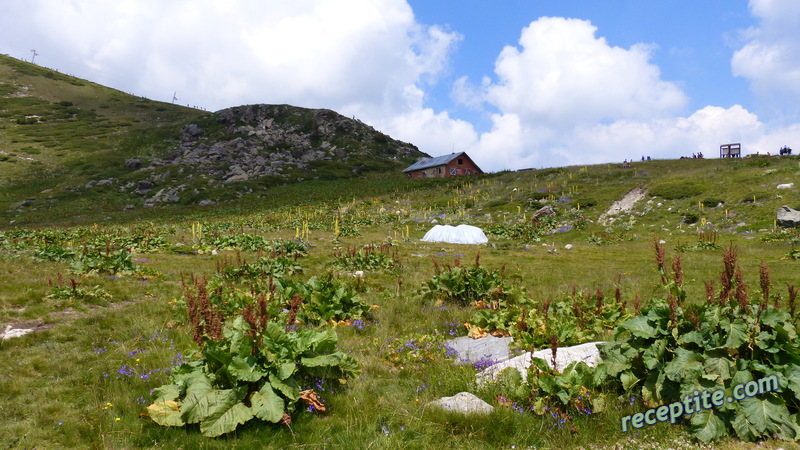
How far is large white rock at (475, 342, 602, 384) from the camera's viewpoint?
16.6 ft

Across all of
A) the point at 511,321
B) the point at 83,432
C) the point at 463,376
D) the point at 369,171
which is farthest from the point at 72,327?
the point at 369,171

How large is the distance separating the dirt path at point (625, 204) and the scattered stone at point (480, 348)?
31753 millimetres

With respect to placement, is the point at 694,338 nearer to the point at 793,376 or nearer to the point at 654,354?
the point at 654,354

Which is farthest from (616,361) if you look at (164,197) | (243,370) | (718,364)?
(164,197)

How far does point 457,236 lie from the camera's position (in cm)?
2767

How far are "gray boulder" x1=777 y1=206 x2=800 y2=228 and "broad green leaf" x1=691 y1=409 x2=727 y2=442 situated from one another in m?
28.5

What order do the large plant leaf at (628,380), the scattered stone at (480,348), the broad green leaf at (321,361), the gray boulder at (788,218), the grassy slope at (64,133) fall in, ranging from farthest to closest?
the grassy slope at (64,133) → the gray boulder at (788,218) → the scattered stone at (480,348) → the broad green leaf at (321,361) → the large plant leaf at (628,380)

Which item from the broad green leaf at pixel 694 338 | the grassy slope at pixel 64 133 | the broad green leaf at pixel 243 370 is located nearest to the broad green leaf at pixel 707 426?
the broad green leaf at pixel 694 338

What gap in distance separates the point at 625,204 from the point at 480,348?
37495 mm

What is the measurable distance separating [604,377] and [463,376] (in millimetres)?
1713

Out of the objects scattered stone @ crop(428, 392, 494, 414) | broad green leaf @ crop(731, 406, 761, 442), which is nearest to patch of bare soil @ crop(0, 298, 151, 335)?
scattered stone @ crop(428, 392, 494, 414)

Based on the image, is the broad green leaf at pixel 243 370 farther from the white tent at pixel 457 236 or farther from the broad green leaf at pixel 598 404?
the white tent at pixel 457 236

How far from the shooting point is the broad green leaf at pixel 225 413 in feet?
12.1

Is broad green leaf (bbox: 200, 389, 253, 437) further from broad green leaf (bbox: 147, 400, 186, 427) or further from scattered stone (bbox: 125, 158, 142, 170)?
scattered stone (bbox: 125, 158, 142, 170)
